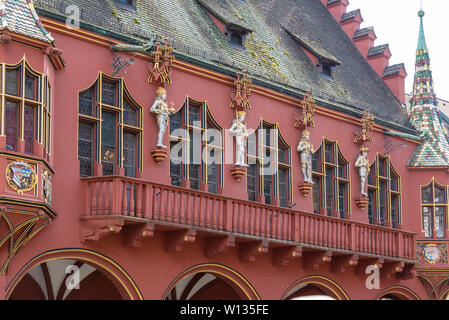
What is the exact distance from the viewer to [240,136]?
28.2 m

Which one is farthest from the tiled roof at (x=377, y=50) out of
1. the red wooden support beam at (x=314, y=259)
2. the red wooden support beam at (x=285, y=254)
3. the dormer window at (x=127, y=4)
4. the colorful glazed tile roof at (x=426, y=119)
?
the dormer window at (x=127, y=4)

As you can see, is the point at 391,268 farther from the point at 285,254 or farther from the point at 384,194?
the point at 285,254

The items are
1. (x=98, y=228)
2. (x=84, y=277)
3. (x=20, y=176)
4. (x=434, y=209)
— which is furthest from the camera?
(x=434, y=209)

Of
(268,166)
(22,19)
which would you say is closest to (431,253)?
(268,166)

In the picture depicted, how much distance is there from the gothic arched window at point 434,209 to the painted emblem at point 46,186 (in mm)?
16733

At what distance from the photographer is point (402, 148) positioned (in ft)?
115

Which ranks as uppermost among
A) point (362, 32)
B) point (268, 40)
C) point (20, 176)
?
point (362, 32)

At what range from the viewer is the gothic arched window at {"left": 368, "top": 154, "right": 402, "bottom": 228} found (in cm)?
3350

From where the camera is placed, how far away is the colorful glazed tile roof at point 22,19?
21.4m

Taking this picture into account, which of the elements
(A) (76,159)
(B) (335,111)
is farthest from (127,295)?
(B) (335,111)

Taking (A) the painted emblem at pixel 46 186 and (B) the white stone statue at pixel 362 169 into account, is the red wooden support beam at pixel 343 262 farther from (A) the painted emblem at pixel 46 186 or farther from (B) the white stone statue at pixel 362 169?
(A) the painted emblem at pixel 46 186

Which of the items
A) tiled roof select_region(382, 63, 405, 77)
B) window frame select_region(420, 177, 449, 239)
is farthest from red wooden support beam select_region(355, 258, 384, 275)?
tiled roof select_region(382, 63, 405, 77)

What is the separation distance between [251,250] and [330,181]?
5.62 m

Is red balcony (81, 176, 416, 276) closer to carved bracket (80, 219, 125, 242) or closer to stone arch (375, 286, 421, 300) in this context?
carved bracket (80, 219, 125, 242)
